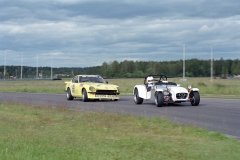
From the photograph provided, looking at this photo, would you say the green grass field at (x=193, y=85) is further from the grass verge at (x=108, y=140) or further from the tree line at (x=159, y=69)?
the tree line at (x=159, y=69)

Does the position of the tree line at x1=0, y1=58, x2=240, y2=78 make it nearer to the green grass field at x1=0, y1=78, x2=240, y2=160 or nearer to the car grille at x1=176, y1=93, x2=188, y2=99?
the car grille at x1=176, y1=93, x2=188, y2=99

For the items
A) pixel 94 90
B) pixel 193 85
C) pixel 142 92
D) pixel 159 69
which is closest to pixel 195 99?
pixel 142 92

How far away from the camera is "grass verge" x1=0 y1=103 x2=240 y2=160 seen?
359 inches

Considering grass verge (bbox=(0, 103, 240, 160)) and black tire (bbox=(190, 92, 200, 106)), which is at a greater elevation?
black tire (bbox=(190, 92, 200, 106))

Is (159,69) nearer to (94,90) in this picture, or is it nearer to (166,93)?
(94,90)

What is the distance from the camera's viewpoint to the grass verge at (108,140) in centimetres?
912

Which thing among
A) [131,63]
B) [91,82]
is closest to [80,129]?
[91,82]

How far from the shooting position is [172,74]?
388ft

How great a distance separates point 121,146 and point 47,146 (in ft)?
4.96

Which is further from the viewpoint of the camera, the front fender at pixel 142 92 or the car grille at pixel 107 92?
the car grille at pixel 107 92

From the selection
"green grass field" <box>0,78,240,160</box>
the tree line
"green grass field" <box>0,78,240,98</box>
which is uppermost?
the tree line

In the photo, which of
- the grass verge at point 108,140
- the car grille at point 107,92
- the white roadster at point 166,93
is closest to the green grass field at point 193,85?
the car grille at point 107,92

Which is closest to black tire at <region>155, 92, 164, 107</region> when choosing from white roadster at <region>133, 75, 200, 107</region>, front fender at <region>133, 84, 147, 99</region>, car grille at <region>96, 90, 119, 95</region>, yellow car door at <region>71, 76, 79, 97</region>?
white roadster at <region>133, 75, 200, 107</region>

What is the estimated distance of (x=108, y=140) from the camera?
10719 mm
